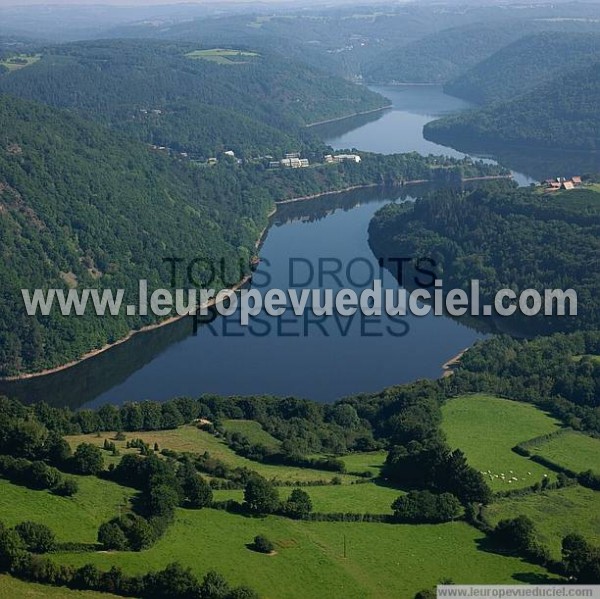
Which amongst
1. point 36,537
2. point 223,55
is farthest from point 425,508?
point 223,55

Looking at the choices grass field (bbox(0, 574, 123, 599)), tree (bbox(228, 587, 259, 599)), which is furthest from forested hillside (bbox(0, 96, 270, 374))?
tree (bbox(228, 587, 259, 599))

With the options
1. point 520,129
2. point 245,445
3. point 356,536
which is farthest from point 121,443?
point 520,129

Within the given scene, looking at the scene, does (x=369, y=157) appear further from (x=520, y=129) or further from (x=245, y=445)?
(x=245, y=445)

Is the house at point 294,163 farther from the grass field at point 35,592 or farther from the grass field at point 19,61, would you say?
the grass field at point 35,592

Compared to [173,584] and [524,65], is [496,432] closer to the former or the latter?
[173,584]

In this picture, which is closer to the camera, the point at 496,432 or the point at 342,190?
the point at 496,432

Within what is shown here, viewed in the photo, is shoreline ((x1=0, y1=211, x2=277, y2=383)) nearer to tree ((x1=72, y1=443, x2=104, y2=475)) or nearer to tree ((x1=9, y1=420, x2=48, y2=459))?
tree ((x1=9, y1=420, x2=48, y2=459))
